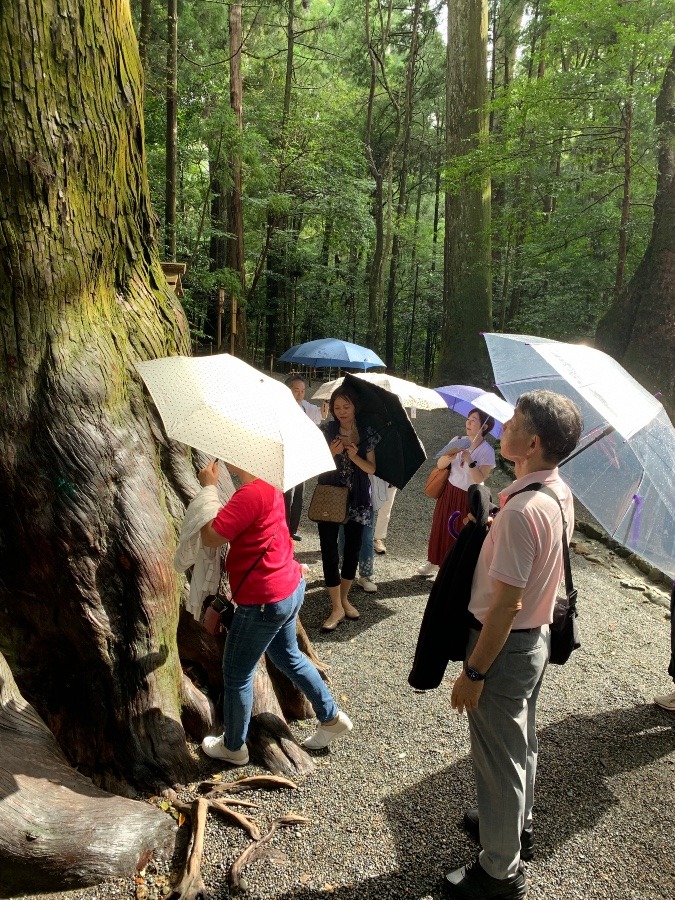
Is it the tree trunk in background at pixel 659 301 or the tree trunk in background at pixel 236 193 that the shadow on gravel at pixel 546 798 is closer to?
the tree trunk in background at pixel 659 301

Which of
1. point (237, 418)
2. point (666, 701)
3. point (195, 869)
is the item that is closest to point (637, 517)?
point (666, 701)

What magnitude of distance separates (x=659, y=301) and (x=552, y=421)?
963 centimetres

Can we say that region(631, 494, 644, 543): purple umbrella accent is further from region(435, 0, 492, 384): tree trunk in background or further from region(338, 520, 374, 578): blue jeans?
region(435, 0, 492, 384): tree trunk in background

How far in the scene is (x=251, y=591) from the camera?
257 centimetres

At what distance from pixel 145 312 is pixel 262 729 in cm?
220

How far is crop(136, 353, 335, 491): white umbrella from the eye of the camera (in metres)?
2.26

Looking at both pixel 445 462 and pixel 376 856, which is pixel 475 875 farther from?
pixel 445 462

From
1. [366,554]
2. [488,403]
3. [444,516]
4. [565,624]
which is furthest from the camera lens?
[366,554]

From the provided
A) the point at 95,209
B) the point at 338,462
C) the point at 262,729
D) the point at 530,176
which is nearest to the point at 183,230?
the point at 530,176

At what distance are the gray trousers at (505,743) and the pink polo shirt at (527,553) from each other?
0.11m

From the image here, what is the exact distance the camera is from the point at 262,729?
3080mm

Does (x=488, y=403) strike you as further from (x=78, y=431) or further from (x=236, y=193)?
(x=236, y=193)

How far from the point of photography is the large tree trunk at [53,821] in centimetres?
212

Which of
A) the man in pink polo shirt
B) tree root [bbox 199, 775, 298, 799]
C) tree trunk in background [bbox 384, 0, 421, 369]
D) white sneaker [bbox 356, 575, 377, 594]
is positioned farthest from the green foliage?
tree root [bbox 199, 775, 298, 799]
